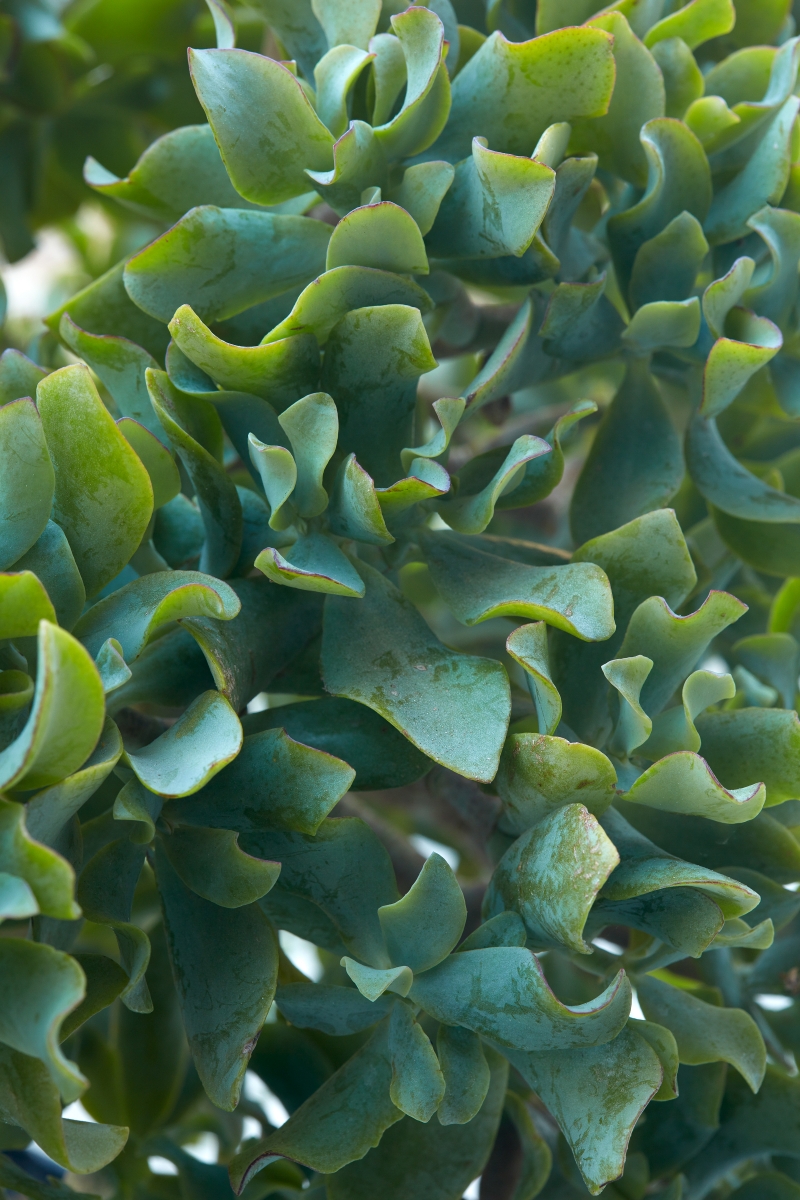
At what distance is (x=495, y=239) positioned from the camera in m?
0.45

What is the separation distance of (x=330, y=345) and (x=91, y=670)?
0.59ft

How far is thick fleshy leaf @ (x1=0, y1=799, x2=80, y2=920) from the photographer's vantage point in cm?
30

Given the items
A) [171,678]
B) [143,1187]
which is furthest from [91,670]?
[143,1187]

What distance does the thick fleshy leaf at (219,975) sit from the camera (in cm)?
38

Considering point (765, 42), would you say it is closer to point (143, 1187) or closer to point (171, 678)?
point (171, 678)

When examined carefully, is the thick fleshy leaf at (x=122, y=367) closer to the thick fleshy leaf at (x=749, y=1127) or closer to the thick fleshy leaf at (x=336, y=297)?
the thick fleshy leaf at (x=336, y=297)

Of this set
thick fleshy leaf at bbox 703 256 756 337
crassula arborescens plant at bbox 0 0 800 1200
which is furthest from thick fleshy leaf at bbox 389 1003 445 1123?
thick fleshy leaf at bbox 703 256 756 337

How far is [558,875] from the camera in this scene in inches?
14.6

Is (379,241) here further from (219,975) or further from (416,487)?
(219,975)

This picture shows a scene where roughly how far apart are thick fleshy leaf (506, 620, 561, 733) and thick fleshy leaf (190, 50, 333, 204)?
22cm

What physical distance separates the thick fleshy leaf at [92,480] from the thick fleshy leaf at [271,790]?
87 mm

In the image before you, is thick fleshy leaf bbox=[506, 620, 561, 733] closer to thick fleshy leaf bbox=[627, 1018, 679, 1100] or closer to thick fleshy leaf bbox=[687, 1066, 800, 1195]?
thick fleshy leaf bbox=[627, 1018, 679, 1100]

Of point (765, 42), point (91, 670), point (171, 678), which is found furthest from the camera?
point (765, 42)

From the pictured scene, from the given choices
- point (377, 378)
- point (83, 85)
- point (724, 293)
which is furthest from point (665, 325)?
point (83, 85)
